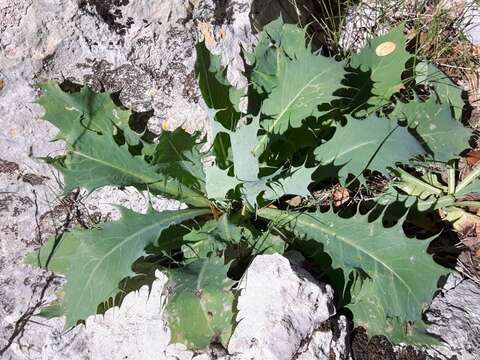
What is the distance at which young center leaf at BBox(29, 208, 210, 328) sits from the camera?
6.21 feet

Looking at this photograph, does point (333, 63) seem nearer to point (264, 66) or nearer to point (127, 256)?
point (264, 66)

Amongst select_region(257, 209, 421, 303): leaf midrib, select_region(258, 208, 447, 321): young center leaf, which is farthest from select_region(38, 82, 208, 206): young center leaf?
select_region(258, 208, 447, 321): young center leaf

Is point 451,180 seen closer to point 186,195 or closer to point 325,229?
point 325,229

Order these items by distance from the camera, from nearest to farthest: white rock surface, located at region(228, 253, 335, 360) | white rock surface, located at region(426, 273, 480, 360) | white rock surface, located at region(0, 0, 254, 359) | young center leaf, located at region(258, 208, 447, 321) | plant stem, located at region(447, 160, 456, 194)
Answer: white rock surface, located at region(228, 253, 335, 360), young center leaf, located at region(258, 208, 447, 321), white rock surface, located at region(426, 273, 480, 360), white rock surface, located at region(0, 0, 254, 359), plant stem, located at region(447, 160, 456, 194)

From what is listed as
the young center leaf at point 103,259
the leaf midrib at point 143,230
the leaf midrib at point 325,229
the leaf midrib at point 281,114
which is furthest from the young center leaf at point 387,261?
the young center leaf at point 103,259

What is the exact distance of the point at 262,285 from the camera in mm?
1837

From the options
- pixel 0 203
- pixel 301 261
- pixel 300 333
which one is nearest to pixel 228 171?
pixel 301 261

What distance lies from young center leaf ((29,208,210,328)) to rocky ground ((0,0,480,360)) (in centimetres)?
16

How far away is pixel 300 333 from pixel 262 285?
7.5 inches

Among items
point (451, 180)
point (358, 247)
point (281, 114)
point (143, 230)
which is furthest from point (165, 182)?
point (451, 180)

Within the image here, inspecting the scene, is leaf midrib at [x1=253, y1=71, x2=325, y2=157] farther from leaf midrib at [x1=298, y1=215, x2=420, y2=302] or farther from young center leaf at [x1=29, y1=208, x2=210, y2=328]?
young center leaf at [x1=29, y1=208, x2=210, y2=328]

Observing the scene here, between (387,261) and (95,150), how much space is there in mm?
1100

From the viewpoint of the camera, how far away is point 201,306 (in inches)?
72.7

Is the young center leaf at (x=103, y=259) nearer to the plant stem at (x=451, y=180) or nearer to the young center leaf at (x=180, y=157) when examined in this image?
the young center leaf at (x=180, y=157)
